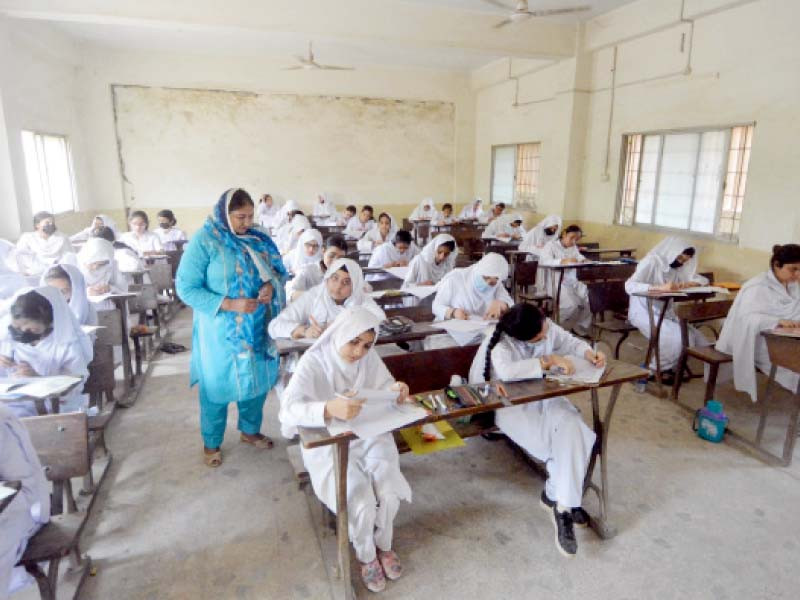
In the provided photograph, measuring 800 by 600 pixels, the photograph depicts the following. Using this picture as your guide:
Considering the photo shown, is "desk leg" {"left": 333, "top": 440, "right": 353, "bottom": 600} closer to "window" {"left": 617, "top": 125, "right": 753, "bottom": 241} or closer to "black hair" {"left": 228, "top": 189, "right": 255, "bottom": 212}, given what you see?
"black hair" {"left": 228, "top": 189, "right": 255, "bottom": 212}

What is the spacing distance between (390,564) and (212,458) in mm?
1369

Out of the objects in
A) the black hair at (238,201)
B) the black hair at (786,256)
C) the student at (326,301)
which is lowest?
the student at (326,301)

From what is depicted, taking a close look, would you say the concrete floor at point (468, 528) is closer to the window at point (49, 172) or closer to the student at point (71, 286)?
the student at point (71, 286)

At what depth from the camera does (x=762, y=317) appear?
352 cm

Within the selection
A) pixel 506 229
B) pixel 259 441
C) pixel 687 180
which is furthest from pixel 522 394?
pixel 506 229

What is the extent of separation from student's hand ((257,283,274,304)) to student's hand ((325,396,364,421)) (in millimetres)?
1106

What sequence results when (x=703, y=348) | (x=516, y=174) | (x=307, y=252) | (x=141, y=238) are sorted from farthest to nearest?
(x=516, y=174)
(x=141, y=238)
(x=307, y=252)
(x=703, y=348)

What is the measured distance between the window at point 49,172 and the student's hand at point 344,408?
7.17 meters

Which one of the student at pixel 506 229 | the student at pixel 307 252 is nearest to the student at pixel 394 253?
the student at pixel 307 252

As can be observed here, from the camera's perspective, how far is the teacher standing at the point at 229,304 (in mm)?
2713

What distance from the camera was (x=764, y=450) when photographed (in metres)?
3.22

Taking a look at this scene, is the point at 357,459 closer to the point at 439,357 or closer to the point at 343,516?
the point at 343,516

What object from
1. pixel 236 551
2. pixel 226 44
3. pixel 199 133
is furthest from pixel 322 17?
pixel 236 551

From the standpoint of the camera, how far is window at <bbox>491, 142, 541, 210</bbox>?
33.4ft
